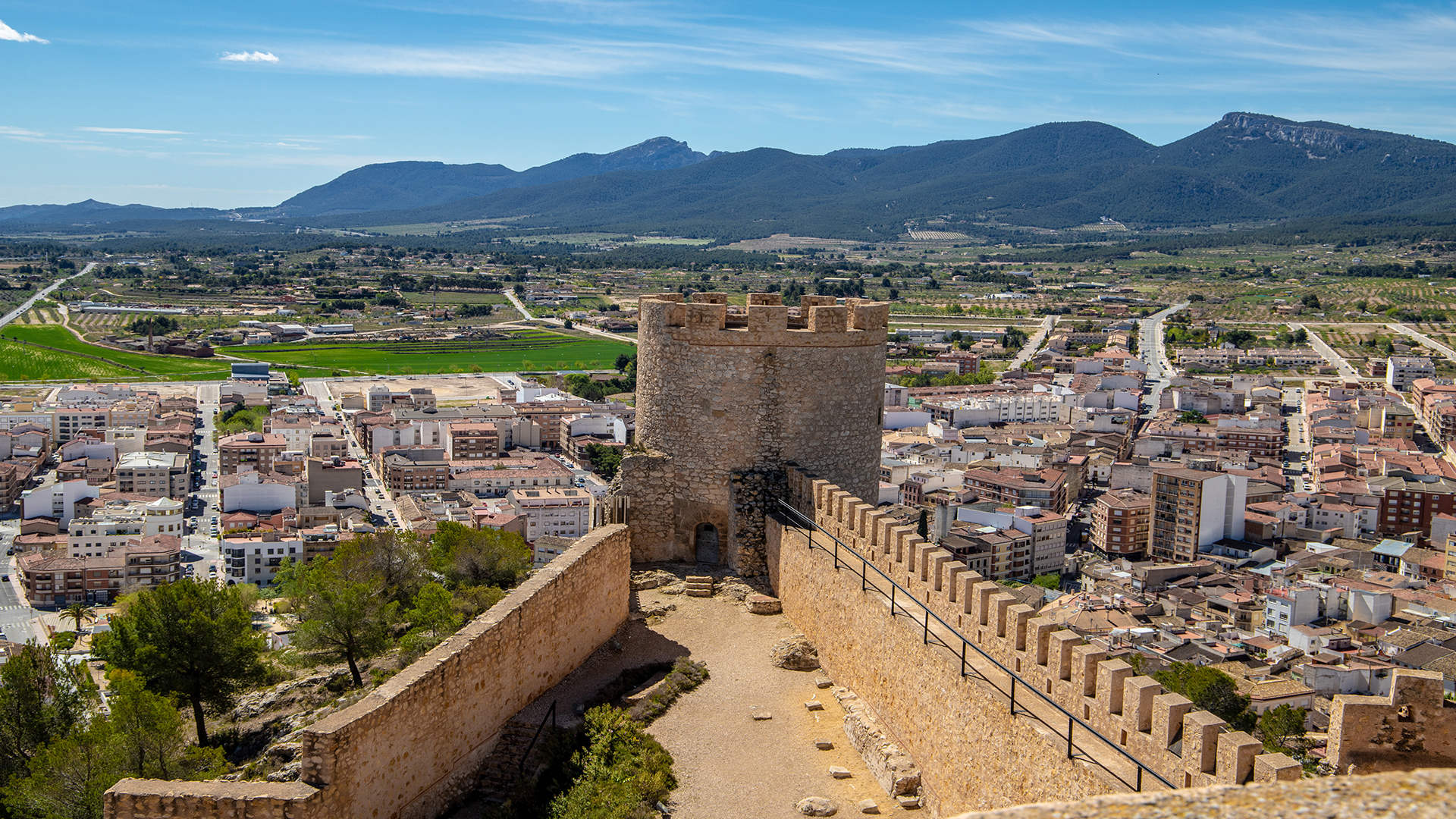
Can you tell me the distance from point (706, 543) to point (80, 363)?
115894mm

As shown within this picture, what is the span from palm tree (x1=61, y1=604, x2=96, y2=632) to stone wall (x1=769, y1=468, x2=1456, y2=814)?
45.2 metres

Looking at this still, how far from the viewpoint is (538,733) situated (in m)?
8.47

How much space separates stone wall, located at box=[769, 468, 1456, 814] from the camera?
19.2 ft

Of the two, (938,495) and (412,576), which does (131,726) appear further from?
(938,495)

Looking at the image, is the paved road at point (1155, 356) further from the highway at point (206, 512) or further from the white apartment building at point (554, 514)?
the highway at point (206, 512)

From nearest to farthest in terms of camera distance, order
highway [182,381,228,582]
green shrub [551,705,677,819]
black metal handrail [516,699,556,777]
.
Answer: green shrub [551,705,677,819]
black metal handrail [516,699,556,777]
highway [182,381,228,582]

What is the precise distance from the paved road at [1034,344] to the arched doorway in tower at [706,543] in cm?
10684

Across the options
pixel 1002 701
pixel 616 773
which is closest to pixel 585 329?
pixel 616 773

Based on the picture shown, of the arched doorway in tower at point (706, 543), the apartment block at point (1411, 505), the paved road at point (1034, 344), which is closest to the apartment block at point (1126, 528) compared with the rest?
the apartment block at point (1411, 505)

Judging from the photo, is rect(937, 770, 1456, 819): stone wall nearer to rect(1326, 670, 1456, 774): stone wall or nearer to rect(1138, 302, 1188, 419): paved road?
rect(1326, 670, 1456, 774): stone wall

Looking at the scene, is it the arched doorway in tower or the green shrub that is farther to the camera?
the arched doorway in tower

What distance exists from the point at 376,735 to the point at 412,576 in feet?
26.1

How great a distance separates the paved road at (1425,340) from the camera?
11562cm

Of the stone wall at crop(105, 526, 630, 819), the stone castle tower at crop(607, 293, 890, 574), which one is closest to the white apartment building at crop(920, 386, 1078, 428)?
the stone castle tower at crop(607, 293, 890, 574)
